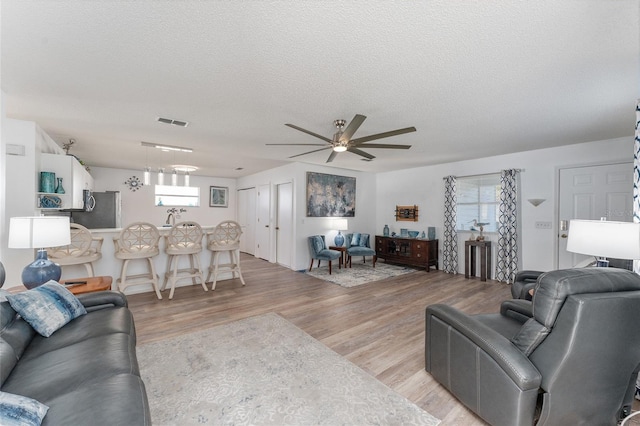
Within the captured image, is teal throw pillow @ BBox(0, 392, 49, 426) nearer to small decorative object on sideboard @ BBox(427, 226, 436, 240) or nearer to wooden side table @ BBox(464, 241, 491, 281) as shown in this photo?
wooden side table @ BBox(464, 241, 491, 281)

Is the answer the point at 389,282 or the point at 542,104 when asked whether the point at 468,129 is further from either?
the point at 389,282

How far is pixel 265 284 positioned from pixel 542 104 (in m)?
4.54

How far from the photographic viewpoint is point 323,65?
2.04 m

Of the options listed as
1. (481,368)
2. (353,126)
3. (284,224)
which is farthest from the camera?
(284,224)

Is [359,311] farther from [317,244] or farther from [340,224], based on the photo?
[340,224]

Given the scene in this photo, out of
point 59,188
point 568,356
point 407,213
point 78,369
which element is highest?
point 59,188

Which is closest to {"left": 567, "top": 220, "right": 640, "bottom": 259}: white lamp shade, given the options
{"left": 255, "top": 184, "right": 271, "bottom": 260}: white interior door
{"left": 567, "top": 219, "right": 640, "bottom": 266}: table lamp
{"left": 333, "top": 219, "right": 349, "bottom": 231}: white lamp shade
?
{"left": 567, "top": 219, "right": 640, "bottom": 266}: table lamp

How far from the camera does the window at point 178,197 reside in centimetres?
776

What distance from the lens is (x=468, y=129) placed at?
3.60 meters

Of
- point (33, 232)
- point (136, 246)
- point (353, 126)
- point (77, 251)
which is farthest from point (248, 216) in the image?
point (353, 126)

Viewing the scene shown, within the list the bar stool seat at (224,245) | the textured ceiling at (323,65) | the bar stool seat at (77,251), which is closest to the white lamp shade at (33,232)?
the bar stool seat at (77,251)

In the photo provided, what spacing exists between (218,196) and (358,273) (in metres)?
5.45

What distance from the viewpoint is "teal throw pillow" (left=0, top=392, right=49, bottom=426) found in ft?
2.94

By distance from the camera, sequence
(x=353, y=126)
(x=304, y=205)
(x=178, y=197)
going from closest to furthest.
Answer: (x=353, y=126) < (x=304, y=205) < (x=178, y=197)
